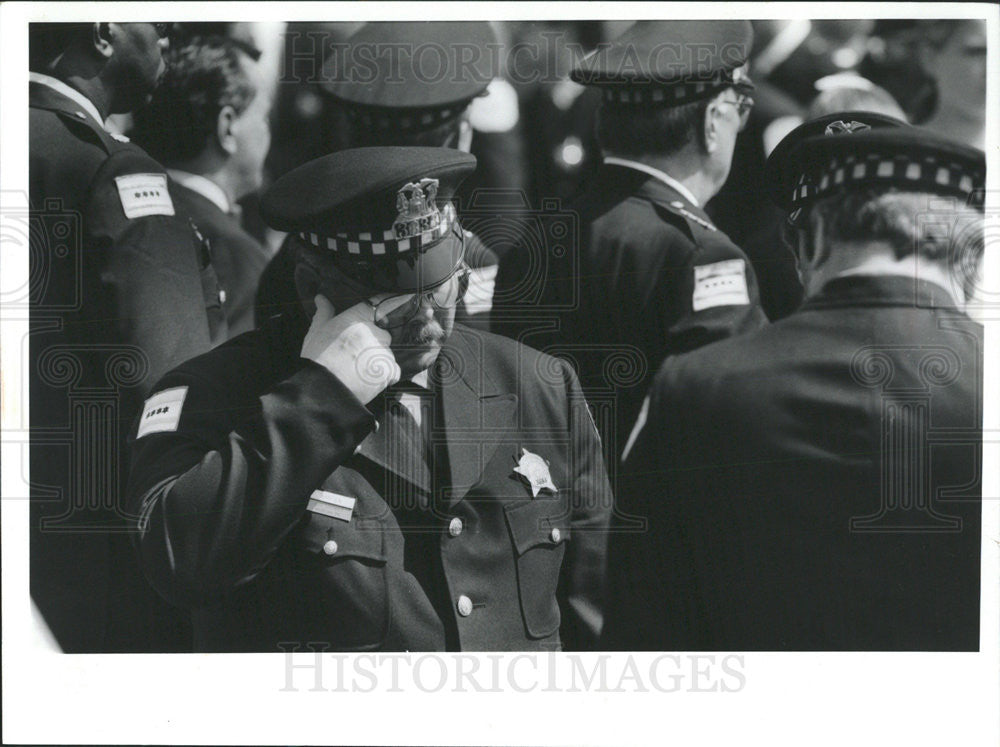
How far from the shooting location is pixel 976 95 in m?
3.98

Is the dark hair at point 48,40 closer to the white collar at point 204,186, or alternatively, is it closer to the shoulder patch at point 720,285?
the white collar at point 204,186

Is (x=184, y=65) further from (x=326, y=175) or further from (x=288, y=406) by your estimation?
(x=288, y=406)

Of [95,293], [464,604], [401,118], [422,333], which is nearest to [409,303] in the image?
[422,333]

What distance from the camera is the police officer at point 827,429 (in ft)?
12.8

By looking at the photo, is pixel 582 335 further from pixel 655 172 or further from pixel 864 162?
pixel 864 162

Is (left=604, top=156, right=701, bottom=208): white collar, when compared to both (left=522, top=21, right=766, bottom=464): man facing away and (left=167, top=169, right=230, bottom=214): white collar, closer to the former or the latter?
(left=522, top=21, right=766, bottom=464): man facing away

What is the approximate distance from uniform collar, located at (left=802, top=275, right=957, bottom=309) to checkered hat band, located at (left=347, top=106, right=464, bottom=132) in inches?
51.8

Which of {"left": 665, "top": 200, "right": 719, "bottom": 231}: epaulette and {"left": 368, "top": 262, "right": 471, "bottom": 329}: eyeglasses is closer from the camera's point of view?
{"left": 368, "top": 262, "right": 471, "bottom": 329}: eyeglasses

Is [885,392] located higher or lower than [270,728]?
higher

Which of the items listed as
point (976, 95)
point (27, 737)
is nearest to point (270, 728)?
point (27, 737)

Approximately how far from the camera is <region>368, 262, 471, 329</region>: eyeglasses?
378cm

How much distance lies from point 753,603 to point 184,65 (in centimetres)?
255

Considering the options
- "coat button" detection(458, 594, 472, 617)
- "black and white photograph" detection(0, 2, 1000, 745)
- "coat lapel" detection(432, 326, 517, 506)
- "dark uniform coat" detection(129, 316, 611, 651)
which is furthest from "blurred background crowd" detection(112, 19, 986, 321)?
"coat button" detection(458, 594, 472, 617)

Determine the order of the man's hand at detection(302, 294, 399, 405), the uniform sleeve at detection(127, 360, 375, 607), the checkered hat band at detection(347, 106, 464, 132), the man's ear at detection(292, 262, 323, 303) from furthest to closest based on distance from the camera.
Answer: the checkered hat band at detection(347, 106, 464, 132)
the man's ear at detection(292, 262, 323, 303)
the man's hand at detection(302, 294, 399, 405)
the uniform sleeve at detection(127, 360, 375, 607)
